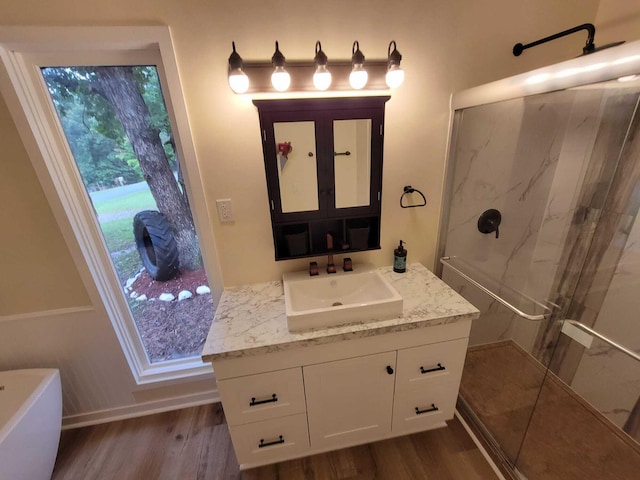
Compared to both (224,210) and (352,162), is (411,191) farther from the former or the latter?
(224,210)

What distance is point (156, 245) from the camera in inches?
58.9

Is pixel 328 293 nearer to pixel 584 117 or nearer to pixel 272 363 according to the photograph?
pixel 272 363

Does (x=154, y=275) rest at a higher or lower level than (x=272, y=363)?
higher

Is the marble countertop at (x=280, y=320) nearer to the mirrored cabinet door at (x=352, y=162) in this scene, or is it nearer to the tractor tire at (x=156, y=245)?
the tractor tire at (x=156, y=245)

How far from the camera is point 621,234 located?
1246 millimetres

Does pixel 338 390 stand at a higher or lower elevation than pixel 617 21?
lower

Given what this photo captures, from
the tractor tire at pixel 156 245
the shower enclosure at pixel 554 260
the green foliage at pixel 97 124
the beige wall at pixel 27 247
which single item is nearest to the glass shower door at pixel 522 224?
the shower enclosure at pixel 554 260

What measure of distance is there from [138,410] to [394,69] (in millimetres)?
2430

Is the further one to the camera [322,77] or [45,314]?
[45,314]

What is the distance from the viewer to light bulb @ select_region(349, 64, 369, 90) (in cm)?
115

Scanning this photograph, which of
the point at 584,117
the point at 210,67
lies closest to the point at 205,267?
the point at 210,67

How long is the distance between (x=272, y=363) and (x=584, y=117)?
5.64 ft

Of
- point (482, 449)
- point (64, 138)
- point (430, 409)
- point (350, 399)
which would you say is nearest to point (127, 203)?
point (64, 138)

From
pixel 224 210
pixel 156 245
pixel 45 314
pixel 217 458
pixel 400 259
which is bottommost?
pixel 217 458
